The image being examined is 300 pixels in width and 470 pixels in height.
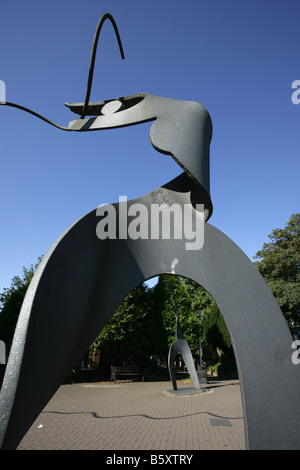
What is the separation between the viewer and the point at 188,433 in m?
5.78

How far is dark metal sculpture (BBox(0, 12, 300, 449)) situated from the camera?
2.68m

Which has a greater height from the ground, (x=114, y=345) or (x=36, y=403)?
(x=36, y=403)

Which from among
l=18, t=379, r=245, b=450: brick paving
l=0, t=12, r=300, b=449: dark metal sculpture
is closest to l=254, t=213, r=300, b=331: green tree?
l=18, t=379, r=245, b=450: brick paving

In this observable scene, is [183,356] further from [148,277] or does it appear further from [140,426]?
[148,277]

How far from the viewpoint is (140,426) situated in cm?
644

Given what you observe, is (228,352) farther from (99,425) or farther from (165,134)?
(165,134)

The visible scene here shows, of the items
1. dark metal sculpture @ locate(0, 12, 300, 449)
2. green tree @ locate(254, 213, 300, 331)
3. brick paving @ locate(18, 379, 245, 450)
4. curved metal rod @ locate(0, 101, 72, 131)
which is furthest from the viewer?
green tree @ locate(254, 213, 300, 331)

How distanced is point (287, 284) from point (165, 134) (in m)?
18.8

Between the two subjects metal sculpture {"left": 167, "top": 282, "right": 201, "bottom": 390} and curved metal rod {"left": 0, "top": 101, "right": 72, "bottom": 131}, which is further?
metal sculpture {"left": 167, "top": 282, "right": 201, "bottom": 390}

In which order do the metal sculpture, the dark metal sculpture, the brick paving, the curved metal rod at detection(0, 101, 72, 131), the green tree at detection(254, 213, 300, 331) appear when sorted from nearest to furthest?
the dark metal sculpture, the curved metal rod at detection(0, 101, 72, 131), the brick paving, the metal sculpture, the green tree at detection(254, 213, 300, 331)

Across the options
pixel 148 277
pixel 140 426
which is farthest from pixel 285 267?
pixel 148 277

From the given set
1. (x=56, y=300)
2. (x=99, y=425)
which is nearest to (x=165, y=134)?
(x=56, y=300)

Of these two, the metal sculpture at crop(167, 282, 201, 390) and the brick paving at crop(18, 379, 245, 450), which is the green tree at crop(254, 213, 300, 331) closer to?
the metal sculpture at crop(167, 282, 201, 390)

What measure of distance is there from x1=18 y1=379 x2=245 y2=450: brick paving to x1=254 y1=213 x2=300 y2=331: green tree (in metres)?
11.3
